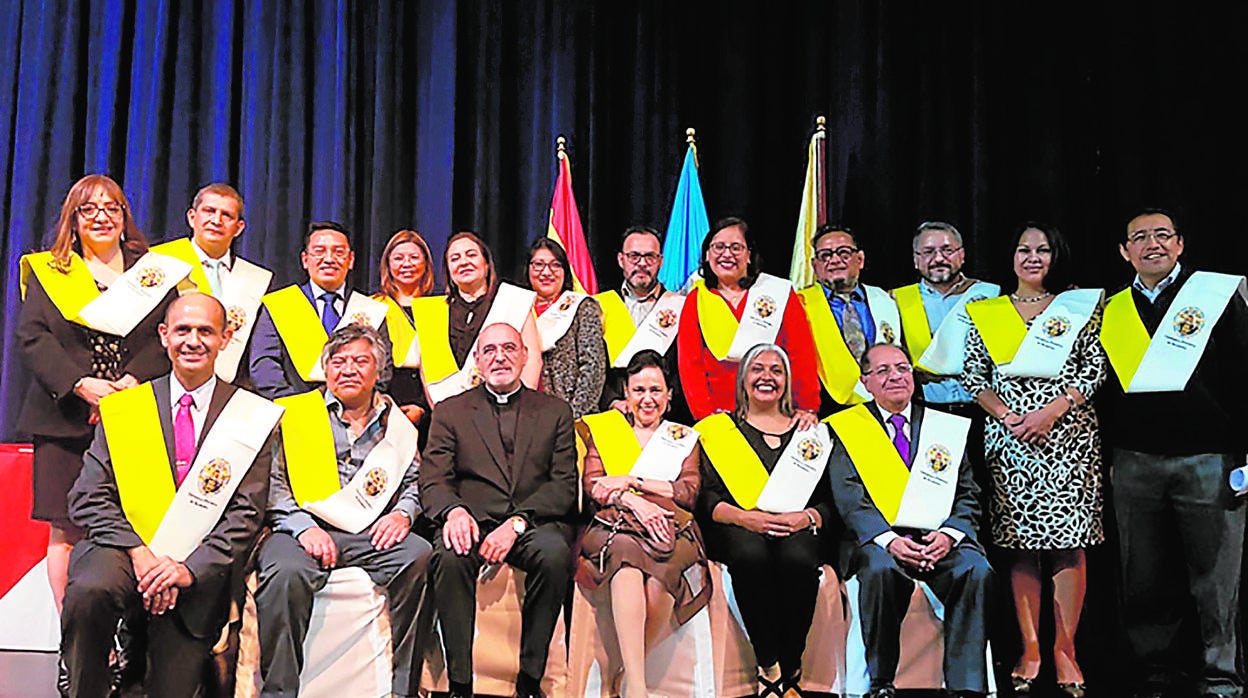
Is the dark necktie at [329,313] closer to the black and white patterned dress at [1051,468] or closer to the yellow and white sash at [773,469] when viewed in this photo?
the yellow and white sash at [773,469]

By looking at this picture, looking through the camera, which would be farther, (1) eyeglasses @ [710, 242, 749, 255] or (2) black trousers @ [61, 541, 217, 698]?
(1) eyeglasses @ [710, 242, 749, 255]

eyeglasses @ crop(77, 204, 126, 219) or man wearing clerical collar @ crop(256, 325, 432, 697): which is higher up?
eyeglasses @ crop(77, 204, 126, 219)

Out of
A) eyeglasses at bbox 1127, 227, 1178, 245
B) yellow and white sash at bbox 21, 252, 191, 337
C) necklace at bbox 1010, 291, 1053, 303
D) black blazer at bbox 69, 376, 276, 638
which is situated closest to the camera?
black blazer at bbox 69, 376, 276, 638

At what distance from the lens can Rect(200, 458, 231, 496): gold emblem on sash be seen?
3.23 metres

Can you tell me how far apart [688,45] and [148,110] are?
247 cm

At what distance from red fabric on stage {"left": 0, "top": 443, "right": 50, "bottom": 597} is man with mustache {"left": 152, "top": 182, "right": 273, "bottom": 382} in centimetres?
72

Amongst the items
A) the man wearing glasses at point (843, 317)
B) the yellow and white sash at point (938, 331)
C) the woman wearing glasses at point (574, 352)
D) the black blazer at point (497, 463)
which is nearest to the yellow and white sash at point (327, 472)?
the black blazer at point (497, 463)

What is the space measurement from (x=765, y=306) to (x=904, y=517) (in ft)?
2.99

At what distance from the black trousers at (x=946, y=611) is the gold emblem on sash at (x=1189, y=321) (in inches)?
42.2

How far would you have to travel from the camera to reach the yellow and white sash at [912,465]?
360cm

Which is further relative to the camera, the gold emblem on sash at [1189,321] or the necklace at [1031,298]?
the necklace at [1031,298]

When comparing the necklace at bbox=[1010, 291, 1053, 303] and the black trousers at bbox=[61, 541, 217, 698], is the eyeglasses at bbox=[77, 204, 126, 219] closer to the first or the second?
the black trousers at bbox=[61, 541, 217, 698]

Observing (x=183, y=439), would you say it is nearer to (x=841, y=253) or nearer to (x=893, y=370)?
(x=893, y=370)

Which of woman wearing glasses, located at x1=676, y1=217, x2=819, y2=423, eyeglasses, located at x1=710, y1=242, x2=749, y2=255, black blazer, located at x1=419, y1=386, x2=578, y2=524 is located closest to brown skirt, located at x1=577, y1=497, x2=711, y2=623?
black blazer, located at x1=419, y1=386, x2=578, y2=524
